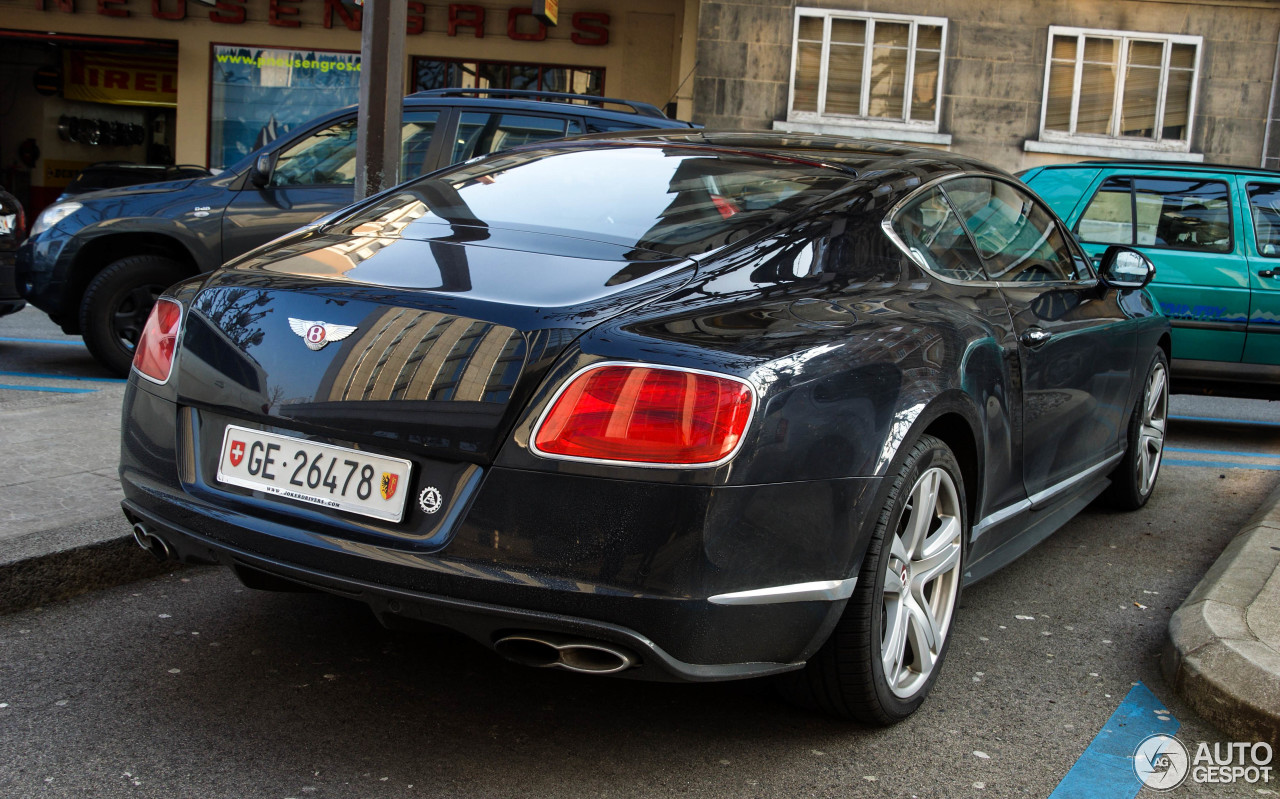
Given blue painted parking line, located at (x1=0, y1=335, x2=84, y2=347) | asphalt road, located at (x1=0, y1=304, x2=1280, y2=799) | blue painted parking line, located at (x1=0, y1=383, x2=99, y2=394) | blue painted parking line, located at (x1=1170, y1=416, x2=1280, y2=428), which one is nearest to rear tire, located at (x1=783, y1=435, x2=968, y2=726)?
asphalt road, located at (x1=0, y1=304, x2=1280, y2=799)

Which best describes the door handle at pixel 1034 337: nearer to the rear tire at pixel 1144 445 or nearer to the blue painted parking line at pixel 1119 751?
the blue painted parking line at pixel 1119 751

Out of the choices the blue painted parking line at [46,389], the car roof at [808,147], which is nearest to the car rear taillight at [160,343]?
the car roof at [808,147]

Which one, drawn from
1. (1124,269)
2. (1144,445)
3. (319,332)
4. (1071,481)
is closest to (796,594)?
(319,332)

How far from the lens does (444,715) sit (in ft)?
9.40

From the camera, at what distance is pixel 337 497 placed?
249 centimetres

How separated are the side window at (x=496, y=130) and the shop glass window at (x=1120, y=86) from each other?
10.7 m

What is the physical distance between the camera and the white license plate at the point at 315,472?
8.02 feet

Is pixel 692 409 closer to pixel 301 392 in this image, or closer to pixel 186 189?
pixel 301 392

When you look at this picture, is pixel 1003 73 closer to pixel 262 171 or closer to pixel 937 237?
pixel 262 171

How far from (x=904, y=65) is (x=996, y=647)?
13.8 m

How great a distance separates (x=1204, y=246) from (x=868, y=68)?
948 cm

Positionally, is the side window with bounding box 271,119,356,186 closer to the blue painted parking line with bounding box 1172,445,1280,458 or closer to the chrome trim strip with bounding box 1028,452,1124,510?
the chrome trim strip with bounding box 1028,452,1124,510

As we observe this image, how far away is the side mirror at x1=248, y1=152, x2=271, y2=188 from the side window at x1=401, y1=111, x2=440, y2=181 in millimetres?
786

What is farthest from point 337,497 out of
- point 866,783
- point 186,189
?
point 186,189
